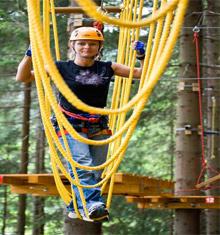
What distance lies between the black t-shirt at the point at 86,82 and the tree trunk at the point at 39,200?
617 cm

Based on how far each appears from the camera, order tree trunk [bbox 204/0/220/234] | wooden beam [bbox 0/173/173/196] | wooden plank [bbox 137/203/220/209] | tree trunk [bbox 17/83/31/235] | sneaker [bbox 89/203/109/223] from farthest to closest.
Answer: tree trunk [bbox 17/83/31/235], tree trunk [bbox 204/0/220/234], wooden plank [bbox 137/203/220/209], wooden beam [bbox 0/173/173/196], sneaker [bbox 89/203/109/223]

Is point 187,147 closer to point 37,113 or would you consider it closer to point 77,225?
point 77,225

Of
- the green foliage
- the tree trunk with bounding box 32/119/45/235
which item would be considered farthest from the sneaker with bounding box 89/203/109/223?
the tree trunk with bounding box 32/119/45/235

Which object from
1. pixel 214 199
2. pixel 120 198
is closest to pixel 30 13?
pixel 214 199

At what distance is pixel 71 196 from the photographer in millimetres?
3994

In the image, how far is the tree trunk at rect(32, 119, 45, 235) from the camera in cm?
992

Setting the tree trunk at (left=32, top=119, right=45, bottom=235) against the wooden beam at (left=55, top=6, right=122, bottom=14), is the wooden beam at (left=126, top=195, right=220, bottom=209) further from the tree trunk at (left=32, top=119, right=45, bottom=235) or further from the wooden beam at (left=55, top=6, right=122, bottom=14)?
the tree trunk at (left=32, top=119, right=45, bottom=235)

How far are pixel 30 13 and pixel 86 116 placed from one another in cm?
165

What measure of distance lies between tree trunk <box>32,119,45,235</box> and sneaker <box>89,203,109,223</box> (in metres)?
6.28

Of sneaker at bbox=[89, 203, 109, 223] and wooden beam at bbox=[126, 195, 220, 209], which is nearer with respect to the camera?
sneaker at bbox=[89, 203, 109, 223]

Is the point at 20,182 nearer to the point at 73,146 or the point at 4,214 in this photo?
the point at 73,146

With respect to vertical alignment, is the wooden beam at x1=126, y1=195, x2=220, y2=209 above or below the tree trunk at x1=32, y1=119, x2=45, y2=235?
above

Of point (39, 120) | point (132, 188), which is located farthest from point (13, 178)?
point (39, 120)

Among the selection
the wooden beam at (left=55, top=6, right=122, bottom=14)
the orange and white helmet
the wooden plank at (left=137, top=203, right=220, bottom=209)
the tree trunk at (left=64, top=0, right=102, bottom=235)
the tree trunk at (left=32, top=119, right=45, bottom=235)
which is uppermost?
the wooden beam at (left=55, top=6, right=122, bottom=14)
